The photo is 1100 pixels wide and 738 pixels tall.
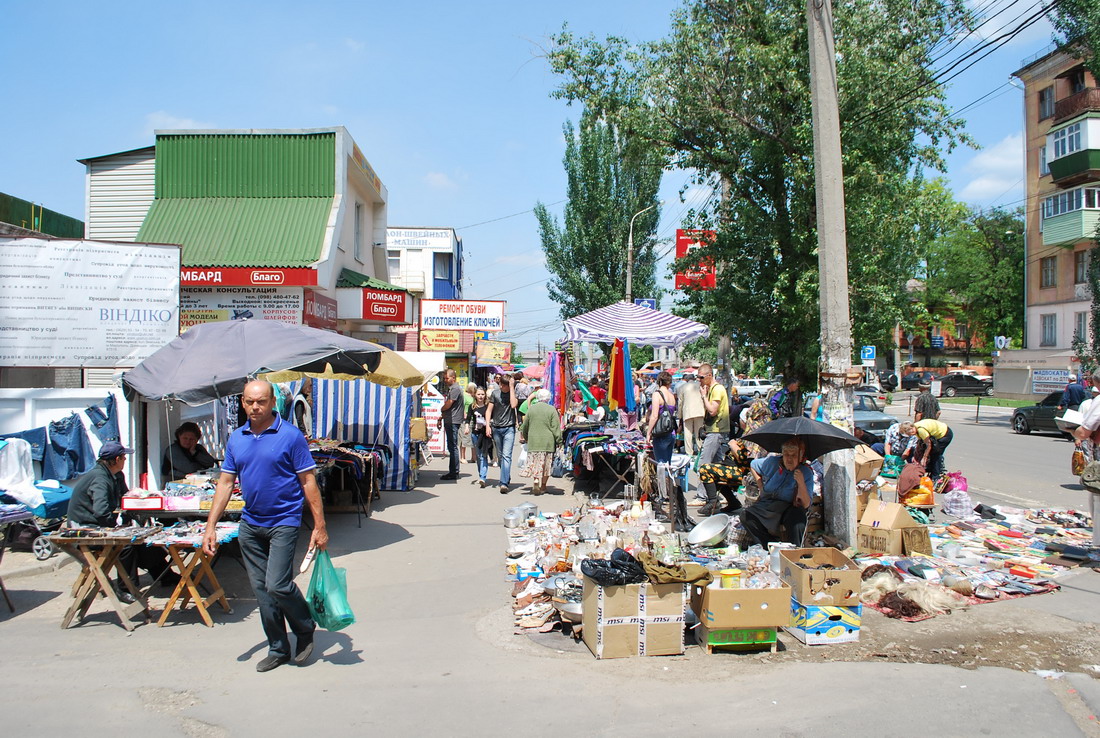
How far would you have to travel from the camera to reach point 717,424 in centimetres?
1155

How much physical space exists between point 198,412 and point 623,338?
6.96 meters

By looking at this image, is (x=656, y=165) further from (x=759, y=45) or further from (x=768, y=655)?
(x=768, y=655)

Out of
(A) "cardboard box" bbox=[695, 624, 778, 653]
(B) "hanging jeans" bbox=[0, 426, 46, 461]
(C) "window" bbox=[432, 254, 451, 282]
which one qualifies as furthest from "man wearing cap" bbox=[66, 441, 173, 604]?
(C) "window" bbox=[432, 254, 451, 282]

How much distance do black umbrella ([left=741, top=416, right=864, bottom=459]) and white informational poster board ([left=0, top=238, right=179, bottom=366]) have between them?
7841 mm

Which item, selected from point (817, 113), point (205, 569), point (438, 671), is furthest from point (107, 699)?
point (817, 113)

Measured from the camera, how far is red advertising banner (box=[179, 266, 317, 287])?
14.2 metres

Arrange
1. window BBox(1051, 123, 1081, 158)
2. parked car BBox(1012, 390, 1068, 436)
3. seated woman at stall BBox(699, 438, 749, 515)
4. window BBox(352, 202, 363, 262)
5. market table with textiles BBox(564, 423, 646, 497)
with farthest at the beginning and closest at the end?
window BBox(1051, 123, 1081, 158)
parked car BBox(1012, 390, 1068, 436)
window BBox(352, 202, 363, 262)
market table with textiles BBox(564, 423, 646, 497)
seated woman at stall BBox(699, 438, 749, 515)

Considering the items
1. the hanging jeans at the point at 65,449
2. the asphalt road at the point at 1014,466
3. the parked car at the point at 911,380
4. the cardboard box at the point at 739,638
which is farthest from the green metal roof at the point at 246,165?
the parked car at the point at 911,380

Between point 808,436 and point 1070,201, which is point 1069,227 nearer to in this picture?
point 1070,201

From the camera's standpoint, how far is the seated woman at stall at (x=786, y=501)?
7.35m

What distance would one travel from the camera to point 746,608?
537 centimetres

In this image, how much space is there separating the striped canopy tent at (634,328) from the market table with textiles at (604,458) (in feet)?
7.25

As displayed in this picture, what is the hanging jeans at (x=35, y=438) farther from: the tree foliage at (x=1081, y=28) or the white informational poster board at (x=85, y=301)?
the tree foliage at (x=1081, y=28)

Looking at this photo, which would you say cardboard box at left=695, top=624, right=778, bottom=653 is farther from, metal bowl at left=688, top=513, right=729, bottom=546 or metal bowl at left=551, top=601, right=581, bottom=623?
metal bowl at left=688, top=513, right=729, bottom=546
